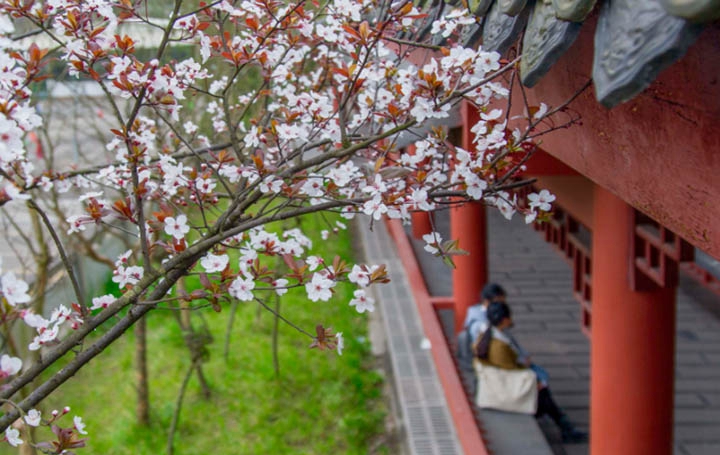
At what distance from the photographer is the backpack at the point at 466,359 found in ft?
18.2

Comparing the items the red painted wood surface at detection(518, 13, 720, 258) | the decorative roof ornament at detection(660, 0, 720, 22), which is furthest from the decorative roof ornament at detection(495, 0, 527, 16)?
the decorative roof ornament at detection(660, 0, 720, 22)

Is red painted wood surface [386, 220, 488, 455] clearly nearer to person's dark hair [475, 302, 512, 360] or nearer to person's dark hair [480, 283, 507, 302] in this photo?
person's dark hair [475, 302, 512, 360]

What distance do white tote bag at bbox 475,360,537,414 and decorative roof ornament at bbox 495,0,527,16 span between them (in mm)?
3820

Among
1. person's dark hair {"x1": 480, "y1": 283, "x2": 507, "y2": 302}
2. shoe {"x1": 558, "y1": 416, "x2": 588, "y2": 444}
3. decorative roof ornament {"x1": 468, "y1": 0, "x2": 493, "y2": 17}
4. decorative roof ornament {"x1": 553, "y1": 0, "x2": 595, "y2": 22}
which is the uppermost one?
decorative roof ornament {"x1": 468, "y1": 0, "x2": 493, "y2": 17}

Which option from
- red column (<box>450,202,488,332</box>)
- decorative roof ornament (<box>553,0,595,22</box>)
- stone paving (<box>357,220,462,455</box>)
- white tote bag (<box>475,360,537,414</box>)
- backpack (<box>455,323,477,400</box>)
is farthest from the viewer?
red column (<box>450,202,488,332</box>)

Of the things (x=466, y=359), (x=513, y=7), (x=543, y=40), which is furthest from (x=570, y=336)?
(x=543, y=40)

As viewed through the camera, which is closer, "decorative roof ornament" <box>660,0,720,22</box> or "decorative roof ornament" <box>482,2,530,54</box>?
"decorative roof ornament" <box>660,0,720,22</box>

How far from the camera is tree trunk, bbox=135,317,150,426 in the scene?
612 centimetres

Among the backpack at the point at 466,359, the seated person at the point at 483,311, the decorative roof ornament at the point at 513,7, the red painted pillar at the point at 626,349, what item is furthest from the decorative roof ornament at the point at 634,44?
the backpack at the point at 466,359

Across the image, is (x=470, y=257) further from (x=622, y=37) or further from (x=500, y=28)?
(x=622, y=37)

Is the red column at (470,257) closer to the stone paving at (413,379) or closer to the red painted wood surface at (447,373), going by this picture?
the red painted wood surface at (447,373)

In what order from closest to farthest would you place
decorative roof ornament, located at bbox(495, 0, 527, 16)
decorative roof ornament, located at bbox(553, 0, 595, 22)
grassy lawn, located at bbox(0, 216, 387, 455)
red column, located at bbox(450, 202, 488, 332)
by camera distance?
decorative roof ornament, located at bbox(553, 0, 595, 22) < decorative roof ornament, located at bbox(495, 0, 527, 16) < grassy lawn, located at bbox(0, 216, 387, 455) < red column, located at bbox(450, 202, 488, 332)

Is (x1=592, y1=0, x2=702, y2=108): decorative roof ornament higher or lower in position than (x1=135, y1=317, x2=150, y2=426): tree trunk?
higher

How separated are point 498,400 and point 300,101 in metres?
3.23
